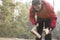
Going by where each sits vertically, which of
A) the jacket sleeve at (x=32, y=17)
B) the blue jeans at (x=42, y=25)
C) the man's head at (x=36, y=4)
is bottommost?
the blue jeans at (x=42, y=25)

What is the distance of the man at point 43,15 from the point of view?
2033 mm

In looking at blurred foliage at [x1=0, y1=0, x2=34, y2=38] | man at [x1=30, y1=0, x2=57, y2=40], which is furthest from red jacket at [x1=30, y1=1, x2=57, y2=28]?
blurred foliage at [x1=0, y1=0, x2=34, y2=38]

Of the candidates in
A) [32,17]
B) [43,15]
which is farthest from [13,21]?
[43,15]

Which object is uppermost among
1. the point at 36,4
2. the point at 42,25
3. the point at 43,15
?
the point at 36,4

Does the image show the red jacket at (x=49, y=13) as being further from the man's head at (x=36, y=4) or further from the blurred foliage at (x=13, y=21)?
the blurred foliage at (x=13, y=21)

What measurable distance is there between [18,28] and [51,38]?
35 cm

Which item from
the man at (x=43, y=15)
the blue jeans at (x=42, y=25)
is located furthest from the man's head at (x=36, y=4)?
the blue jeans at (x=42, y=25)

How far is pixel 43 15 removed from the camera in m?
2.04

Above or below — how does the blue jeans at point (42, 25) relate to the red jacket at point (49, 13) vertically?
below

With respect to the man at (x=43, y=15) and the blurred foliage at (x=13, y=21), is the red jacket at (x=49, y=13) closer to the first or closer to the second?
the man at (x=43, y=15)

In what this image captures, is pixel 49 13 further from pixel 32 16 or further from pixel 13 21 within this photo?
pixel 13 21

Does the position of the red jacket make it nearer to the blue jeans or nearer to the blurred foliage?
the blue jeans

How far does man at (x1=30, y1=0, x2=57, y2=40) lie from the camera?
2.03 metres

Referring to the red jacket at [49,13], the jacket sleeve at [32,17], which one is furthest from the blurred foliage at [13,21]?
the red jacket at [49,13]
